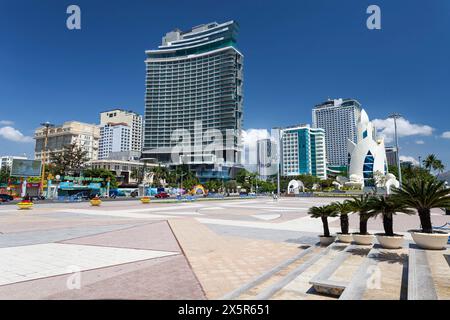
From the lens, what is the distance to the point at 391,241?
7.93 metres

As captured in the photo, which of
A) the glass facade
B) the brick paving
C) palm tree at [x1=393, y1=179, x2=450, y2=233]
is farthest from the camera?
the glass facade

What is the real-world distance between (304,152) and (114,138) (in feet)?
406

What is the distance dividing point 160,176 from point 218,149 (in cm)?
5690

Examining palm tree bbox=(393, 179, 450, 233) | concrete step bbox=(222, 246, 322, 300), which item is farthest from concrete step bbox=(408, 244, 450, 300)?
concrete step bbox=(222, 246, 322, 300)

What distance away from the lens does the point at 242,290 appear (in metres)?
5.27

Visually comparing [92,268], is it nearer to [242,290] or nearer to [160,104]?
[242,290]

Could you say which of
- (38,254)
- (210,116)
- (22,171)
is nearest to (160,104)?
(210,116)

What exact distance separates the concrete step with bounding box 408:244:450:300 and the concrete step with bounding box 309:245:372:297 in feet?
3.55

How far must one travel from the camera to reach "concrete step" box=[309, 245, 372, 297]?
4.98 meters

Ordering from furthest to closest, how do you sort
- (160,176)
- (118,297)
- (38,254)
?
(160,176) → (38,254) → (118,297)

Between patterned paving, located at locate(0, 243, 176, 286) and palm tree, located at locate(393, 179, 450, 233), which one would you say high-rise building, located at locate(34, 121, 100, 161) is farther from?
palm tree, located at locate(393, 179, 450, 233)

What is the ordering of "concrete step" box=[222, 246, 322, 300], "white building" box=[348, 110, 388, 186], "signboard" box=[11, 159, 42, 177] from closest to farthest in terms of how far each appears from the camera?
"concrete step" box=[222, 246, 322, 300] → "signboard" box=[11, 159, 42, 177] → "white building" box=[348, 110, 388, 186]

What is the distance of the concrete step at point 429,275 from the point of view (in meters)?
4.16
